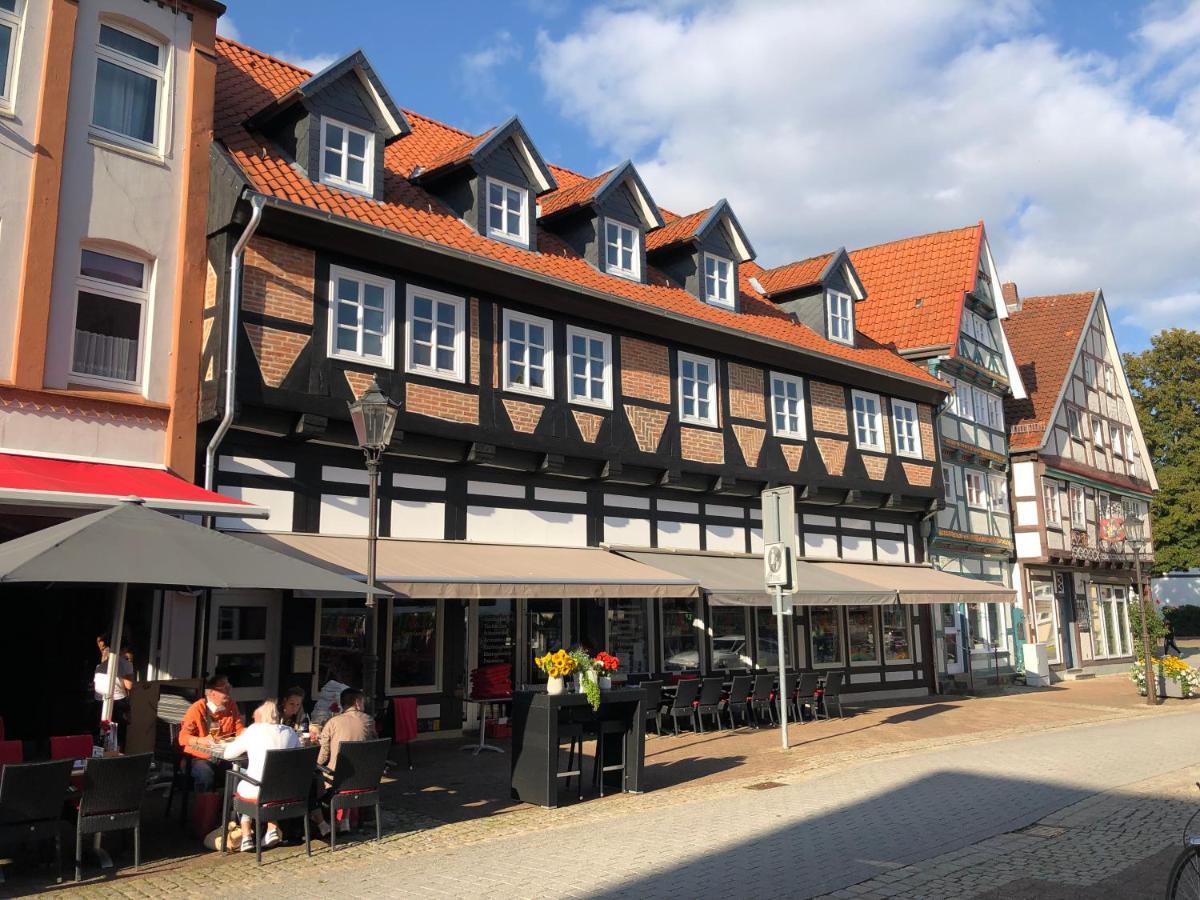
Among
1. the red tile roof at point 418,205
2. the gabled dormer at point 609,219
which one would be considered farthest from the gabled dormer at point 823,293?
the gabled dormer at point 609,219

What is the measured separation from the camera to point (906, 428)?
913 inches

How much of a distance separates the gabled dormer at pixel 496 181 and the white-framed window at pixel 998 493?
17.2m

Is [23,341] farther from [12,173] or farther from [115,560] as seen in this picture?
[115,560]

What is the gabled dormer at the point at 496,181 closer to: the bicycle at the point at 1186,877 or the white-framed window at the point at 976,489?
the bicycle at the point at 1186,877

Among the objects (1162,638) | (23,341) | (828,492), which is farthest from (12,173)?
(1162,638)

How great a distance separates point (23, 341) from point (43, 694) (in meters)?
4.22

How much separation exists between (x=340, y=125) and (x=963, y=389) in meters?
18.6

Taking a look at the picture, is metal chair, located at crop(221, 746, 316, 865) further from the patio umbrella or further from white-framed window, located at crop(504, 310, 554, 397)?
white-framed window, located at crop(504, 310, 554, 397)

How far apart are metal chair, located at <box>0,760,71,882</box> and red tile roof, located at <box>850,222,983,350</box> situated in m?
22.2

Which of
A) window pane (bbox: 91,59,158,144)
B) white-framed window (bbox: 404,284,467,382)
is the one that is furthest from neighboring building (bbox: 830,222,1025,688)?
window pane (bbox: 91,59,158,144)

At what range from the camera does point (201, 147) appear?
12.7 metres

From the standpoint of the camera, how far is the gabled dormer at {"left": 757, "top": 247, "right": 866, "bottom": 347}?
22.2m

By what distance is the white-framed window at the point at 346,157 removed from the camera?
47.0 feet

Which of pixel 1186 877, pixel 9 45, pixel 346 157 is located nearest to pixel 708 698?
pixel 346 157
